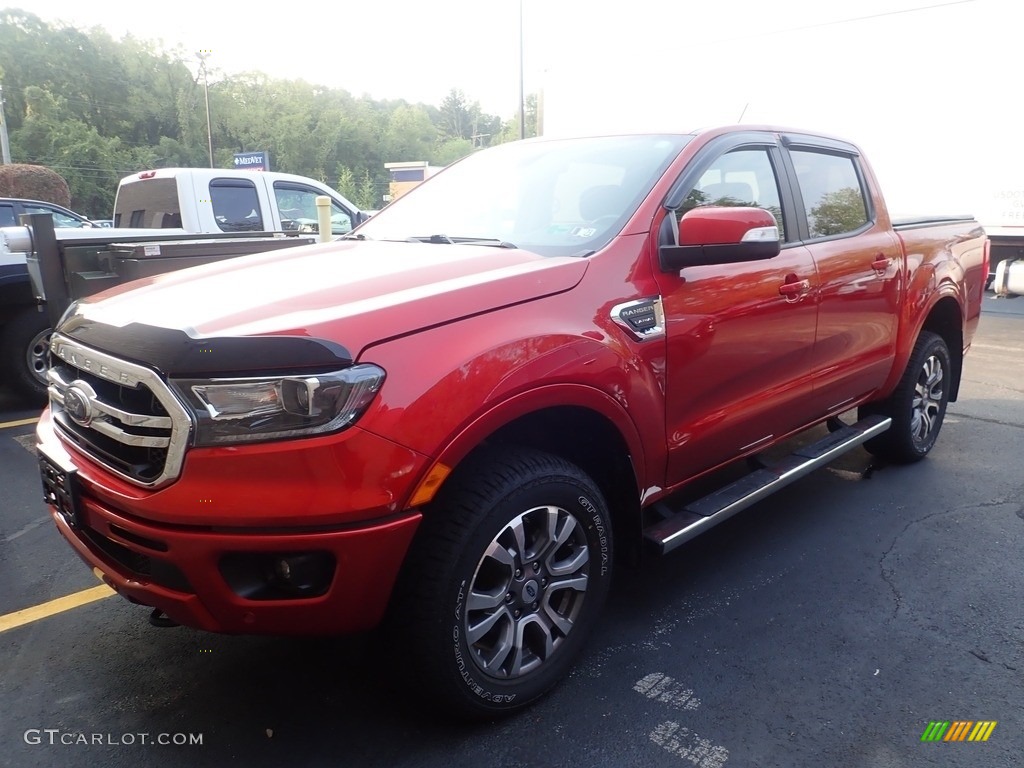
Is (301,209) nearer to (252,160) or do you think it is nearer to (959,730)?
(959,730)

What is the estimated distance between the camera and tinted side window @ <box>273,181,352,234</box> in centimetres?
809

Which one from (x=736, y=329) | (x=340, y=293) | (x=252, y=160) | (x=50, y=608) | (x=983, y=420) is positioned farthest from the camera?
(x=252, y=160)

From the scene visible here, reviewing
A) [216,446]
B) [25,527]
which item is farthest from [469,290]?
[25,527]

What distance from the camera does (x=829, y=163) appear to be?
4066 millimetres

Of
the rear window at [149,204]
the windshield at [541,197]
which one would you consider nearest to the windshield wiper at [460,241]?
the windshield at [541,197]

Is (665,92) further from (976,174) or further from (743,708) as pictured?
(743,708)

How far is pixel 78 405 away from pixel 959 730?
2808 millimetres

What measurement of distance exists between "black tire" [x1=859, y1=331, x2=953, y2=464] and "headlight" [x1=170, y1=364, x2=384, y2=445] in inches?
144

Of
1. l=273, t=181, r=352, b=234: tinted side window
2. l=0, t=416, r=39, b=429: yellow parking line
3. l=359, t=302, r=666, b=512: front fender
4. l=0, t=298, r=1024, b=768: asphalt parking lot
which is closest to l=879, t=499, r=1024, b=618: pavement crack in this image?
l=0, t=298, r=1024, b=768: asphalt parking lot

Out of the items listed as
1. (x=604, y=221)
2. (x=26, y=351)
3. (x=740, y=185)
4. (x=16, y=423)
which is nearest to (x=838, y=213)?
(x=740, y=185)

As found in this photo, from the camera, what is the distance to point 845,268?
371cm

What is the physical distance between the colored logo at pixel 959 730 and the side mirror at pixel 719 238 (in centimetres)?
161

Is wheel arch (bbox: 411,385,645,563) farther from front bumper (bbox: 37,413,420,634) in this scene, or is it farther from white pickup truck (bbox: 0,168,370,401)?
white pickup truck (bbox: 0,168,370,401)

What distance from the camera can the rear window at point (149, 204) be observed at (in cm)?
→ 767
